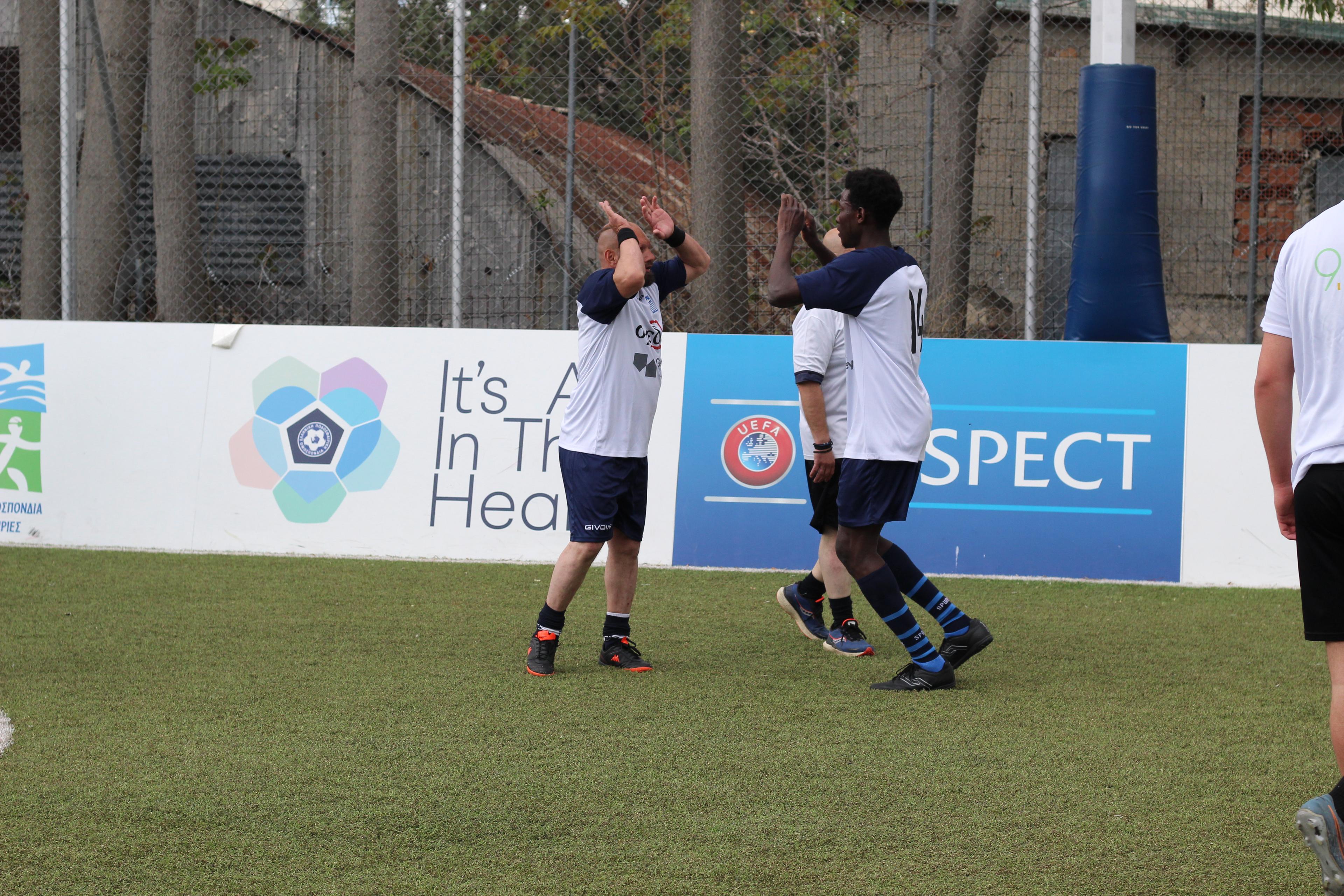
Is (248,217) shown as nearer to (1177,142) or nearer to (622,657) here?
(1177,142)

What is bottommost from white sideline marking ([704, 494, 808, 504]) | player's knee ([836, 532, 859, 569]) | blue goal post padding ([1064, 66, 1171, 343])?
white sideline marking ([704, 494, 808, 504])

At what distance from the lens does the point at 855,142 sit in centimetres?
1144

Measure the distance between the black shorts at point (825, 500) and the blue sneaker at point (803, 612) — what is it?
0.34 m

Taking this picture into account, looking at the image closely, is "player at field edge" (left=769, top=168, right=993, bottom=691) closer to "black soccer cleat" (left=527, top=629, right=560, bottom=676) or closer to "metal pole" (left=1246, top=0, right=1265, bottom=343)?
"black soccer cleat" (left=527, top=629, right=560, bottom=676)

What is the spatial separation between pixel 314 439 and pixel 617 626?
140 inches

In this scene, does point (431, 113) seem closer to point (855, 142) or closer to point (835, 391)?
point (855, 142)

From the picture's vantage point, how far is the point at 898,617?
16.5ft

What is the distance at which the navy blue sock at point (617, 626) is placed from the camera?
543 centimetres

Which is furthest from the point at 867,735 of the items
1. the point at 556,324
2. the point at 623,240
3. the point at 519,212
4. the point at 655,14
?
the point at 655,14

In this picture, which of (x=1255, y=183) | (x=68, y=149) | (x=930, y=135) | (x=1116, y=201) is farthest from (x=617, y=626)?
(x=1255, y=183)

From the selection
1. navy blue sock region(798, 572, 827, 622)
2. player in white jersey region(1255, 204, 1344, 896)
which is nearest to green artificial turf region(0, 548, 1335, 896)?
navy blue sock region(798, 572, 827, 622)

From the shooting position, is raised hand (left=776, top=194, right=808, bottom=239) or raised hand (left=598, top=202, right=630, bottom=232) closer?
raised hand (left=776, top=194, right=808, bottom=239)

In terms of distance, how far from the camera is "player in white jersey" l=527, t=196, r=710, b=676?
525cm

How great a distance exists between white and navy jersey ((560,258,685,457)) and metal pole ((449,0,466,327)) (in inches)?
147
